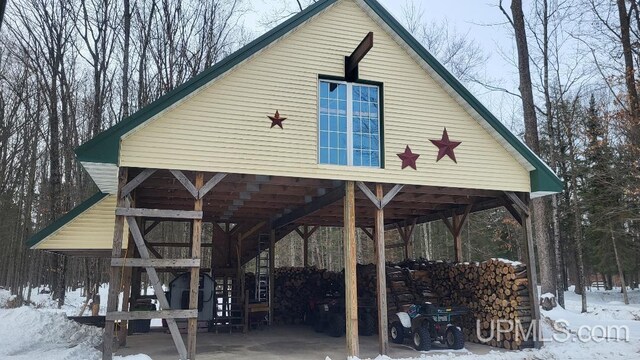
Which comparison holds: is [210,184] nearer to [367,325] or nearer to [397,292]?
[397,292]

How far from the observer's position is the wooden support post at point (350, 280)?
9203mm

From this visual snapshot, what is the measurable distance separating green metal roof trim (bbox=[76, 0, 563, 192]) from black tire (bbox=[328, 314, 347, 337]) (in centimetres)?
596

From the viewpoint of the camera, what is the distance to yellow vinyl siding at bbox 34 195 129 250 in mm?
10766

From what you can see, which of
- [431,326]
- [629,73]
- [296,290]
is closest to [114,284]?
[431,326]

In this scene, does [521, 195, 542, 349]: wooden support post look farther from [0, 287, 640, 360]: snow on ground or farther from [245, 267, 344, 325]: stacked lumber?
[245, 267, 344, 325]: stacked lumber

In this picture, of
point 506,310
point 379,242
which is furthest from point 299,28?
point 506,310

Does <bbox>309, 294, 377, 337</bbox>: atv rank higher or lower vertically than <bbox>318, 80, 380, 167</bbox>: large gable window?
lower

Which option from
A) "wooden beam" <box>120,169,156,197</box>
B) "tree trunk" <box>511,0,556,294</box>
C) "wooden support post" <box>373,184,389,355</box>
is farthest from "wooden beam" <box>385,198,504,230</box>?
"wooden beam" <box>120,169,156,197</box>

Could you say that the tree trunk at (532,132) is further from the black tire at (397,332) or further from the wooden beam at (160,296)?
the wooden beam at (160,296)

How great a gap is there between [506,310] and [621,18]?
12105mm

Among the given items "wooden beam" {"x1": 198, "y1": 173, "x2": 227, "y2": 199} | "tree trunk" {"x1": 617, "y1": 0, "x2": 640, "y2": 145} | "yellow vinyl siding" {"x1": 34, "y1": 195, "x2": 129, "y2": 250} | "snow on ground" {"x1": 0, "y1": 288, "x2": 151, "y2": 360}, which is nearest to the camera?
"wooden beam" {"x1": 198, "y1": 173, "x2": 227, "y2": 199}

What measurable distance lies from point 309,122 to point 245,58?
1.80 m

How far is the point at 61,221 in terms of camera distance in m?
10.7

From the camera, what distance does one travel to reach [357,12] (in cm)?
1031
